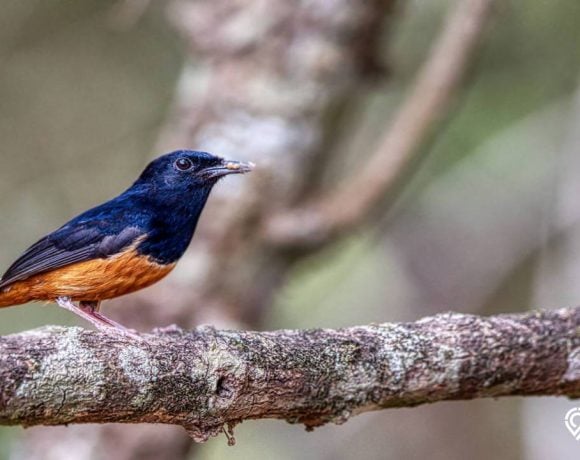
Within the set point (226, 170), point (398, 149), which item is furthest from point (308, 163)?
point (226, 170)

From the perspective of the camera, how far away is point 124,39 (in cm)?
1016

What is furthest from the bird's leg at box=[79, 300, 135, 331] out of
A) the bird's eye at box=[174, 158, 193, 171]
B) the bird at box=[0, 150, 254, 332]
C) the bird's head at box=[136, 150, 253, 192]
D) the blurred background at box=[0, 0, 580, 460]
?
the blurred background at box=[0, 0, 580, 460]

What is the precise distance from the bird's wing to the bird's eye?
2.20 feet

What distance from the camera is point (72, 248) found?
4602 mm

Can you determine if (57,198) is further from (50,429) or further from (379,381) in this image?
(379,381)

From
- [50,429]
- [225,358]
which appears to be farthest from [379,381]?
[50,429]

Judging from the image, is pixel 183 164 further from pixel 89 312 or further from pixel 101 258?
pixel 89 312

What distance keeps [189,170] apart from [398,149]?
7.66 feet

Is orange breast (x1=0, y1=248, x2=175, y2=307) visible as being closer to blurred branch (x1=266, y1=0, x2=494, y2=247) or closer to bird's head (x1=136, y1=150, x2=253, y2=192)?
bird's head (x1=136, y1=150, x2=253, y2=192)

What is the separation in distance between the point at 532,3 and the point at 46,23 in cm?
476

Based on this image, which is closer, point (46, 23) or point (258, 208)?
point (258, 208)

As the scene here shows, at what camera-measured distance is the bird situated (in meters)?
4.54

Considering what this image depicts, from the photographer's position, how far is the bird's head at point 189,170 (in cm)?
520

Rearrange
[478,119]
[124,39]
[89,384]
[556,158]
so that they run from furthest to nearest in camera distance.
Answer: [124,39]
[478,119]
[556,158]
[89,384]
